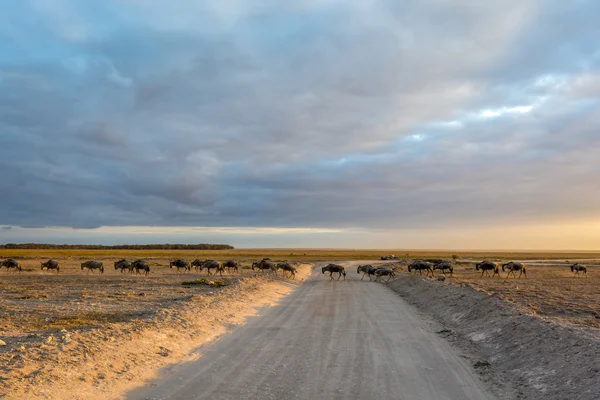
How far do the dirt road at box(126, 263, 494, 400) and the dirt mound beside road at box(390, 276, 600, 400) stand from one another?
0.78 m

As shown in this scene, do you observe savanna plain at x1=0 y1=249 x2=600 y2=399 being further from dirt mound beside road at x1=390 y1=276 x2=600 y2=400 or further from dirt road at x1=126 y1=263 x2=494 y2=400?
dirt road at x1=126 y1=263 x2=494 y2=400

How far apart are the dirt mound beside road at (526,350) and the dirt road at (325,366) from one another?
2.57 ft

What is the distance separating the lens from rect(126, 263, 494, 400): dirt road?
894 cm

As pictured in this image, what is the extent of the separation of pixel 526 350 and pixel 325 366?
548cm

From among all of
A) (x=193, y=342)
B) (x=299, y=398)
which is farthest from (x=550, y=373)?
(x=193, y=342)

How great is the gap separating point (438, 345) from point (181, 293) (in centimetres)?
1944

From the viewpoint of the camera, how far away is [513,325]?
14367mm

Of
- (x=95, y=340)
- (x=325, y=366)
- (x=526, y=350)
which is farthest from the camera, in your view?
(x=526, y=350)

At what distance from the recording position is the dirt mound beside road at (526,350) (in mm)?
9039

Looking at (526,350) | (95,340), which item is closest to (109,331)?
(95,340)

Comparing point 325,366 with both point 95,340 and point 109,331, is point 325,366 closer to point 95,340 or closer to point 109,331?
point 95,340

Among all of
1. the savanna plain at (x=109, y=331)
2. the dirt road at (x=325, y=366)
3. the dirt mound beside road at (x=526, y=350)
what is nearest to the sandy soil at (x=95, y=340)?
the savanna plain at (x=109, y=331)

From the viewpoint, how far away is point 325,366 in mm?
10875

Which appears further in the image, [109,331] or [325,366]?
[109,331]
